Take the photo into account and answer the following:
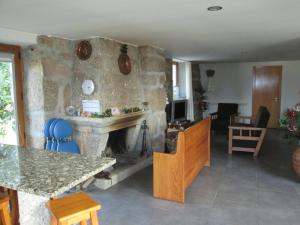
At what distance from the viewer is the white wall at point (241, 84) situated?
A: 23.5ft

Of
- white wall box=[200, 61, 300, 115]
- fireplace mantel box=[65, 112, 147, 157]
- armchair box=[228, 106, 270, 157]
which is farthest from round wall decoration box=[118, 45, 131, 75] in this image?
white wall box=[200, 61, 300, 115]

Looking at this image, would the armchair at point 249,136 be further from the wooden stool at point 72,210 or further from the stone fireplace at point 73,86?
the wooden stool at point 72,210

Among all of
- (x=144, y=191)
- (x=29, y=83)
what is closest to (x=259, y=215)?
(x=144, y=191)

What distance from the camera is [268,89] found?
7.40 m

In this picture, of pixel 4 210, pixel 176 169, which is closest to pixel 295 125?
pixel 176 169

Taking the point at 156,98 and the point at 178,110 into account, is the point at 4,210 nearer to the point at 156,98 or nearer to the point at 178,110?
the point at 156,98

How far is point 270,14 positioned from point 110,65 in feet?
6.74

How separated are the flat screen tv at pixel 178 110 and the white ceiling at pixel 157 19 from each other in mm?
1886

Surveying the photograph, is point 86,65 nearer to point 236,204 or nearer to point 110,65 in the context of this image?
point 110,65

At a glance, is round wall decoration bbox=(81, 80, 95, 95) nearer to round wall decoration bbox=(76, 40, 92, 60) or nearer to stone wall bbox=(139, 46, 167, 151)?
round wall decoration bbox=(76, 40, 92, 60)

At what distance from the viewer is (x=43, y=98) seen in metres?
3.37

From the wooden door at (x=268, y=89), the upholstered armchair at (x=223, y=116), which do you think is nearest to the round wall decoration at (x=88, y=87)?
the upholstered armchair at (x=223, y=116)

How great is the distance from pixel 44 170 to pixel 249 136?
3976mm

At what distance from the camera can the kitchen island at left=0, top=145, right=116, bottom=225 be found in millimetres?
1413
